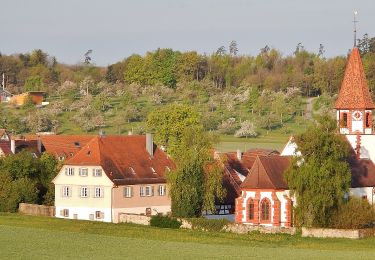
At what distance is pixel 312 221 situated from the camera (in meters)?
88.5

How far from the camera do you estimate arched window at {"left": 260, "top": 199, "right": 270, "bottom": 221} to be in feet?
305

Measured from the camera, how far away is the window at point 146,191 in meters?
99.9

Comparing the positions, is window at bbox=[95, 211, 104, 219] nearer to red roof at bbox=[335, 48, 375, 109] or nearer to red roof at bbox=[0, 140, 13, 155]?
red roof at bbox=[0, 140, 13, 155]

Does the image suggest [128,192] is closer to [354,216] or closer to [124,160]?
[124,160]

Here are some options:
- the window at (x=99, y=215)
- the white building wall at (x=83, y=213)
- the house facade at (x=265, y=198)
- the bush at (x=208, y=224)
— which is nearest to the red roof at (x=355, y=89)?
the house facade at (x=265, y=198)

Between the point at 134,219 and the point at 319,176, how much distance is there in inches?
507

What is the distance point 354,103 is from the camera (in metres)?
99.4

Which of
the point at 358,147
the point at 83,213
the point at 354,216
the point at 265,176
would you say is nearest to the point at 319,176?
the point at 354,216

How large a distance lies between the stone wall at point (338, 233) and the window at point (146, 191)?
1816 cm

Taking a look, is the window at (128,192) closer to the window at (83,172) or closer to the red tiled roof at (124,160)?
the red tiled roof at (124,160)

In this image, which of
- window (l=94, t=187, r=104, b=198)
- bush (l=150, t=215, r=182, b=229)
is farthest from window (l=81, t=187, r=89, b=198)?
bush (l=150, t=215, r=182, b=229)

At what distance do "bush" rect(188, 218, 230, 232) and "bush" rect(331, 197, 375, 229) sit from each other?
23.0ft

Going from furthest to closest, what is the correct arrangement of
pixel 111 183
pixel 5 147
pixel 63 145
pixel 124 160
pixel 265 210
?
pixel 63 145 → pixel 5 147 → pixel 124 160 → pixel 111 183 → pixel 265 210

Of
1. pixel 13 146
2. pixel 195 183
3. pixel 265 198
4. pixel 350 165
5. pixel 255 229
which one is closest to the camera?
pixel 255 229
